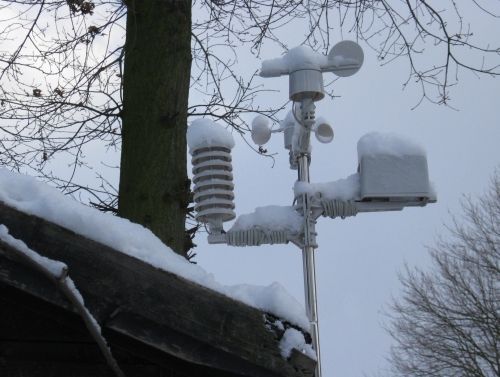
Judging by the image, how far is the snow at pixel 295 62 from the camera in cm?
507

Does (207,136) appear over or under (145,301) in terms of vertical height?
over

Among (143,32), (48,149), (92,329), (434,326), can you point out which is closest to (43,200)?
(92,329)

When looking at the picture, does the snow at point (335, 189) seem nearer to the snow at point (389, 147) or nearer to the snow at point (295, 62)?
the snow at point (389, 147)

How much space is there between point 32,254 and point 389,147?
3.50m

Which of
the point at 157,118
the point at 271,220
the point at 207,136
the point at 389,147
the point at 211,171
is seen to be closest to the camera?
the point at 157,118

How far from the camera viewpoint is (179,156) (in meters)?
3.71

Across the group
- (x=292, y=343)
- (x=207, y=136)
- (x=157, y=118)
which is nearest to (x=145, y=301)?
(x=292, y=343)

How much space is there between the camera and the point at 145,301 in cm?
183

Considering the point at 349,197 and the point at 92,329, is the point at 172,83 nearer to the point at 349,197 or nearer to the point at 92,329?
the point at 349,197

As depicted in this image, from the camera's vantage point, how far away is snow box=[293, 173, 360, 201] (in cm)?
495

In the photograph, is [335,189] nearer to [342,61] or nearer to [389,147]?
[389,147]

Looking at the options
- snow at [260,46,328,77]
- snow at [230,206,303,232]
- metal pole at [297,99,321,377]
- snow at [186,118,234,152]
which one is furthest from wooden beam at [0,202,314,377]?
snow at [260,46,328,77]

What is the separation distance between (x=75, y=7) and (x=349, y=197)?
208 centimetres

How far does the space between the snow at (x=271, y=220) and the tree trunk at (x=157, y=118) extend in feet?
4.04
